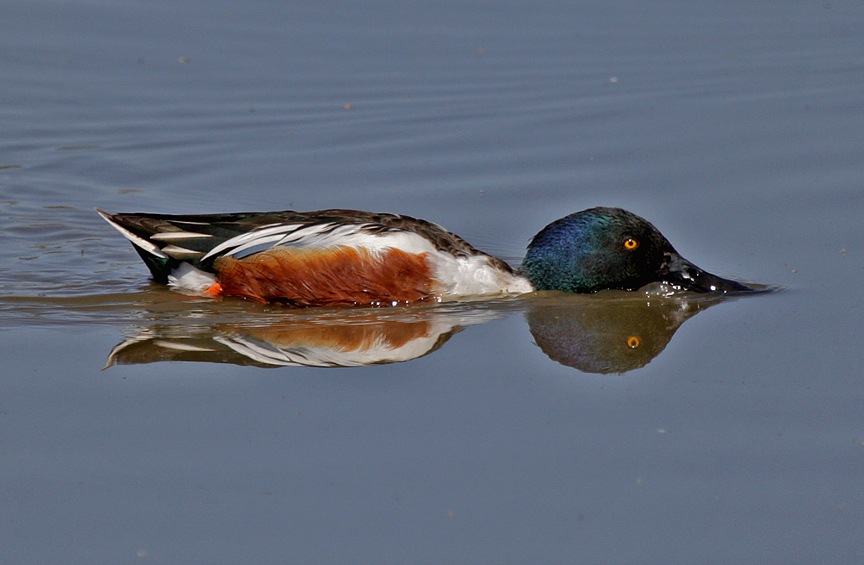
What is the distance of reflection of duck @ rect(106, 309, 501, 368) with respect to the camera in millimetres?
6344

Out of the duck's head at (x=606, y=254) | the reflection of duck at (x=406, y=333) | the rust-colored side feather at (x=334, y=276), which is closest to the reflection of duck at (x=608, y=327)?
the reflection of duck at (x=406, y=333)

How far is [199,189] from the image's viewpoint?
9.34 meters

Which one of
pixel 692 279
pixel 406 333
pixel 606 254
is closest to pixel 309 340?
pixel 406 333

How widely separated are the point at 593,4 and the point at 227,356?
7.07 m

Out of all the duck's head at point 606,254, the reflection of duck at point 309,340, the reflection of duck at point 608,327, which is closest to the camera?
the reflection of duck at point 309,340

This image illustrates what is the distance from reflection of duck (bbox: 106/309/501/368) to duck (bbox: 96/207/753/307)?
0.77ft

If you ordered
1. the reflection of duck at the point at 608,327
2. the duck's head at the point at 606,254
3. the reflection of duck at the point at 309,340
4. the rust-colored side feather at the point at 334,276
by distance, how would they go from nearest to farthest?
the reflection of duck at the point at 309,340 < the reflection of duck at the point at 608,327 < the rust-colored side feather at the point at 334,276 < the duck's head at the point at 606,254

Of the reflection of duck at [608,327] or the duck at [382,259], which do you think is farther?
the duck at [382,259]

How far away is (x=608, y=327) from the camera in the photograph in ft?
23.3

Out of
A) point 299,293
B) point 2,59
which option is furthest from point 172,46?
point 299,293

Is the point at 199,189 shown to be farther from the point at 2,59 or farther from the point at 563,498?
the point at 563,498

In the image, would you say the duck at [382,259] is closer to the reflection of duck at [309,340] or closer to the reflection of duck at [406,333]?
the reflection of duck at [406,333]

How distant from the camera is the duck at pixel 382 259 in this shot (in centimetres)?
741

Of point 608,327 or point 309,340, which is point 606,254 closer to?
point 608,327
